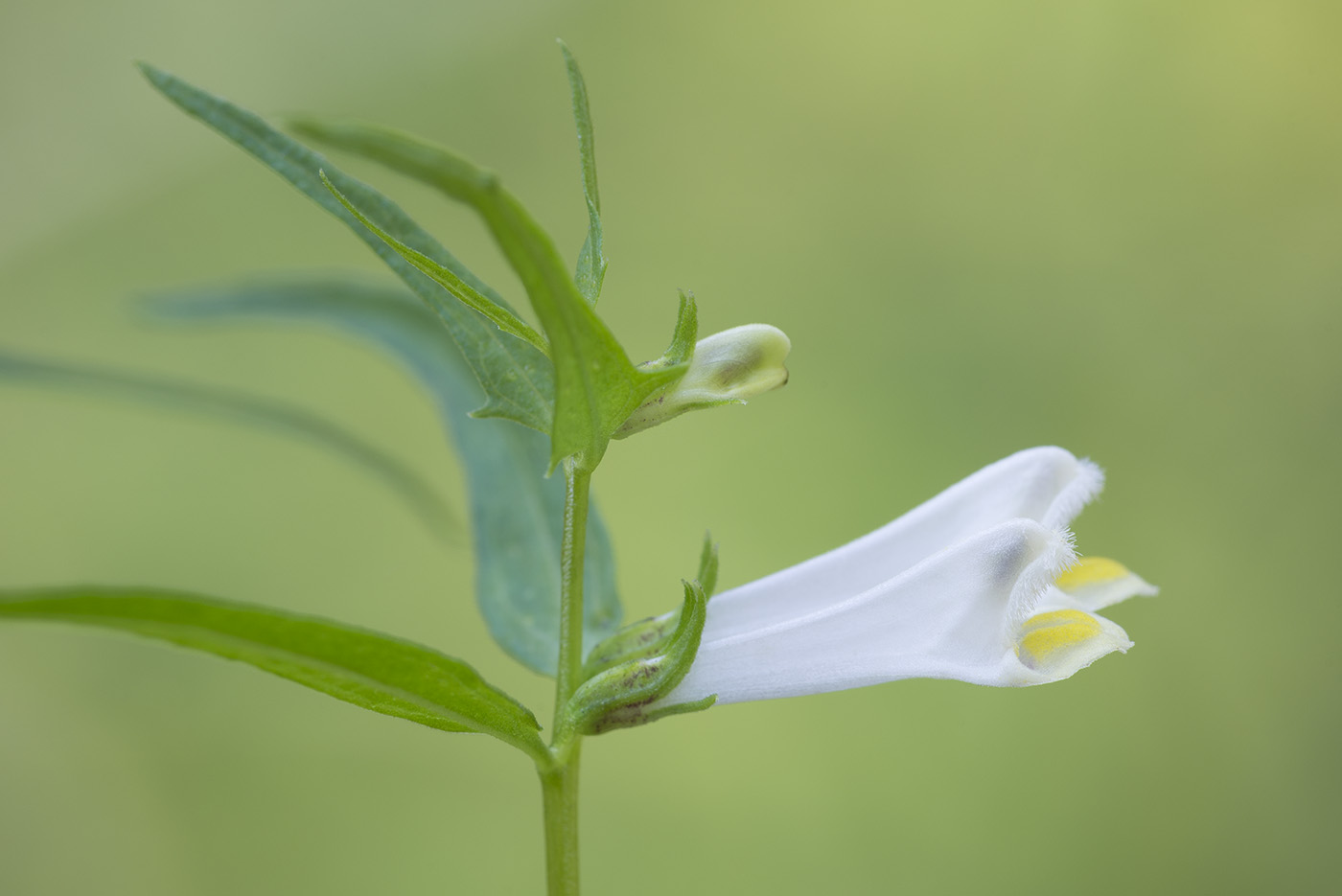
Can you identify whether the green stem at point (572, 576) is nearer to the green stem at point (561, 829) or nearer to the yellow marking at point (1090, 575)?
the green stem at point (561, 829)

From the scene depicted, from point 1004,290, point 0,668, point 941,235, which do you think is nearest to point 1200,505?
point 1004,290

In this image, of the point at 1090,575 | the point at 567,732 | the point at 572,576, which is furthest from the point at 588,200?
the point at 1090,575

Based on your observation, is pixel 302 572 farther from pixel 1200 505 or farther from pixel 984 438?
pixel 1200 505

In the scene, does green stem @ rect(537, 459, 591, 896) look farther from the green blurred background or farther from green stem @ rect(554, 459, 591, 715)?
the green blurred background

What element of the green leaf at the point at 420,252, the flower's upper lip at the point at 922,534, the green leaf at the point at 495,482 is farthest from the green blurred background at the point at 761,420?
the green leaf at the point at 420,252

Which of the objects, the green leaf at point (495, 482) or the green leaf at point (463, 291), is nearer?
the green leaf at point (463, 291)

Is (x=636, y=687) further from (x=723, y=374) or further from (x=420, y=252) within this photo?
(x=420, y=252)

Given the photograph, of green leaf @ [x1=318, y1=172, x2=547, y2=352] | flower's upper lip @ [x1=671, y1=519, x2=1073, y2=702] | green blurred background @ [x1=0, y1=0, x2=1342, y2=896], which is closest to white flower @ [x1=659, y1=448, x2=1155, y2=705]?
flower's upper lip @ [x1=671, y1=519, x2=1073, y2=702]
